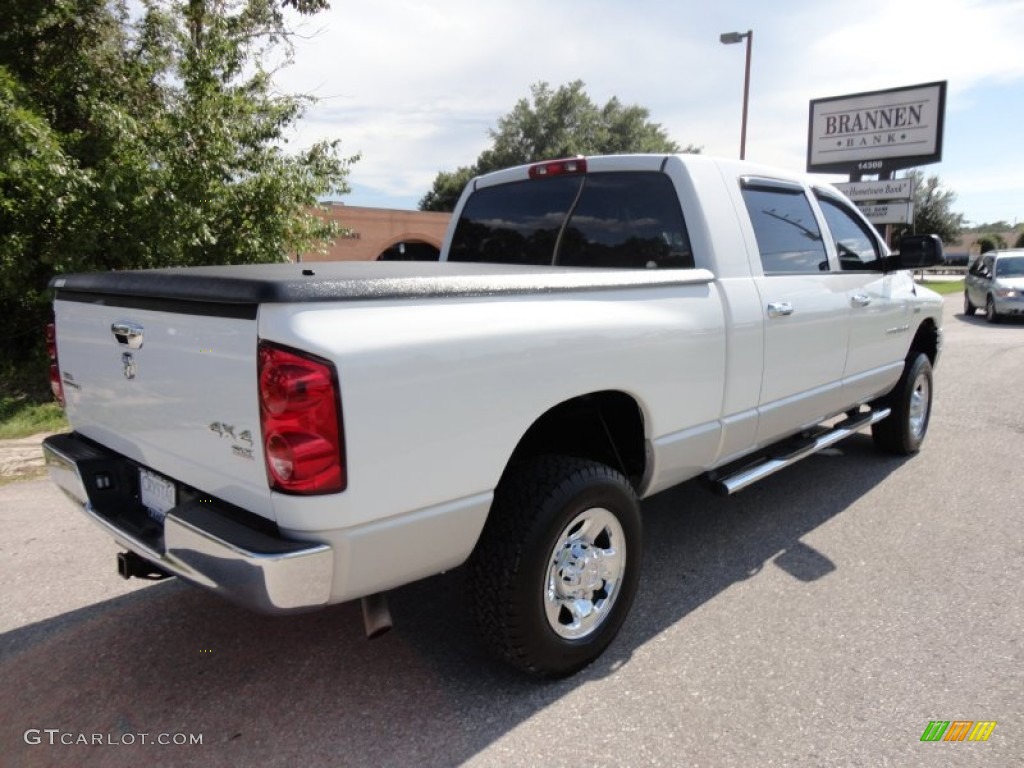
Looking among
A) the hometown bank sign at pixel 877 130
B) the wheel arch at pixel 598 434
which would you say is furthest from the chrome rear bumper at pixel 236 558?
the hometown bank sign at pixel 877 130

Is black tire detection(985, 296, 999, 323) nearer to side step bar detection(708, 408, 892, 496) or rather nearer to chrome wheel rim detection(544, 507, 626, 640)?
side step bar detection(708, 408, 892, 496)

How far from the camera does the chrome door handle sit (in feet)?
11.0

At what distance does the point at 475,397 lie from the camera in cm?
211

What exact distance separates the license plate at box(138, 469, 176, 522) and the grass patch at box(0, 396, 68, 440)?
482 centimetres

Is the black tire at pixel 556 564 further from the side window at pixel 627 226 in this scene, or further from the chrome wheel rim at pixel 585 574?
the side window at pixel 627 226

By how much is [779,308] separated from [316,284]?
238cm

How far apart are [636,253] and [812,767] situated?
2.25 m

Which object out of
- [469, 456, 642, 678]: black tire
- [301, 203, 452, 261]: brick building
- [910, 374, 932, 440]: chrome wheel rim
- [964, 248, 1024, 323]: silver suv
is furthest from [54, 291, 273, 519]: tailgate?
Result: [301, 203, 452, 261]: brick building

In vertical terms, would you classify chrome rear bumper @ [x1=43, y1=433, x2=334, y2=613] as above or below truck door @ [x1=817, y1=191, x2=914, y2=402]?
below

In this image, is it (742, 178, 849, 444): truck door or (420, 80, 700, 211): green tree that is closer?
(742, 178, 849, 444): truck door

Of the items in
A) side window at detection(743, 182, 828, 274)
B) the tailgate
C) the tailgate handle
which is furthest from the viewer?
side window at detection(743, 182, 828, 274)

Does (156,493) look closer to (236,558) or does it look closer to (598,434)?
(236,558)

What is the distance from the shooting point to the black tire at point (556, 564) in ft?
7.72

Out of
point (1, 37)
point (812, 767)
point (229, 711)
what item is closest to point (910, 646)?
point (812, 767)
